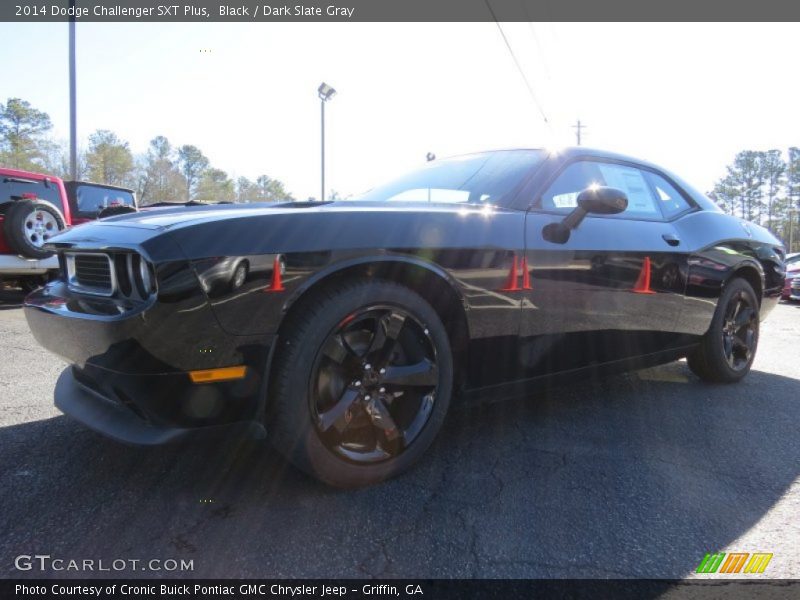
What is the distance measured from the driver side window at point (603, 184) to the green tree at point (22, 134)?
51.8m

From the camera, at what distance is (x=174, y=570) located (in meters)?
1.56

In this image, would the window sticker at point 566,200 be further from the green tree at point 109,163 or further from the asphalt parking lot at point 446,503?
the green tree at point 109,163

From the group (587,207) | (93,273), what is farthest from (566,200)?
(93,273)

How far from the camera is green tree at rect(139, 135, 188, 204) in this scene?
52406 mm

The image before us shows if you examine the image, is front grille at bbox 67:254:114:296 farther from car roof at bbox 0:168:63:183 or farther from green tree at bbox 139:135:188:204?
green tree at bbox 139:135:188:204

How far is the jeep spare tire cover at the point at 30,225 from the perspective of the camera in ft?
23.0

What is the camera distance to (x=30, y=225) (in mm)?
7188

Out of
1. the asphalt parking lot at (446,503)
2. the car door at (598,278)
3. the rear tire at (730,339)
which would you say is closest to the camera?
the asphalt parking lot at (446,503)

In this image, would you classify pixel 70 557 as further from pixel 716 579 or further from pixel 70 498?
pixel 716 579

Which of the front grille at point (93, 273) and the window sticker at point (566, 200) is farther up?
the window sticker at point (566, 200)

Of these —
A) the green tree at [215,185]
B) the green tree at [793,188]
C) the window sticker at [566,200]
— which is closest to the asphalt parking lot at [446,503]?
the window sticker at [566,200]

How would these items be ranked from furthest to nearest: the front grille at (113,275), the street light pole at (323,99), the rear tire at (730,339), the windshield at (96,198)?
the street light pole at (323,99), the windshield at (96,198), the rear tire at (730,339), the front grille at (113,275)

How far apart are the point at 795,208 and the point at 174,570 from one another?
83465 mm

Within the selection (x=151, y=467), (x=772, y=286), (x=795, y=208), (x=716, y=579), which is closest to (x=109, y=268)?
(x=151, y=467)
